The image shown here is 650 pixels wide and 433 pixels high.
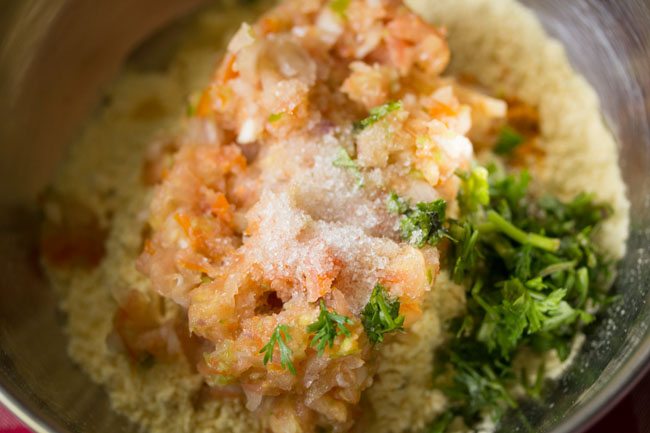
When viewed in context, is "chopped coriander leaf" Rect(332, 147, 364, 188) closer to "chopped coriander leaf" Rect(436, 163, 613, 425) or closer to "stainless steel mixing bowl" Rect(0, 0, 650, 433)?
"chopped coriander leaf" Rect(436, 163, 613, 425)

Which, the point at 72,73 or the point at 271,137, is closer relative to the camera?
the point at 271,137

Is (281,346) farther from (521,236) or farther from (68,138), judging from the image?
(68,138)

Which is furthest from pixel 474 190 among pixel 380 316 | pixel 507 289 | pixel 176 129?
pixel 176 129

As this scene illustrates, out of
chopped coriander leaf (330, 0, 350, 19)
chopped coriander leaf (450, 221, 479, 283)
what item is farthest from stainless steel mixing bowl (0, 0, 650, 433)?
chopped coriander leaf (330, 0, 350, 19)

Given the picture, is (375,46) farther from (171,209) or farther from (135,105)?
(135,105)

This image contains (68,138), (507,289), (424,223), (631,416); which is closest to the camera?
(424,223)

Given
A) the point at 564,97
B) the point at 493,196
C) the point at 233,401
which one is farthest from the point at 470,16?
the point at 233,401

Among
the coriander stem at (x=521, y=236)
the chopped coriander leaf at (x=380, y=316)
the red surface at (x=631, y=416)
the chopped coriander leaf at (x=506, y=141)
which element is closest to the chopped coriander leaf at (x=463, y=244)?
the coriander stem at (x=521, y=236)

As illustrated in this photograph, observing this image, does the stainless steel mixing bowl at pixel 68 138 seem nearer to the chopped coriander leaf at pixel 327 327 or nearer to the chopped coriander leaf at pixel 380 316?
the chopped coriander leaf at pixel 380 316
